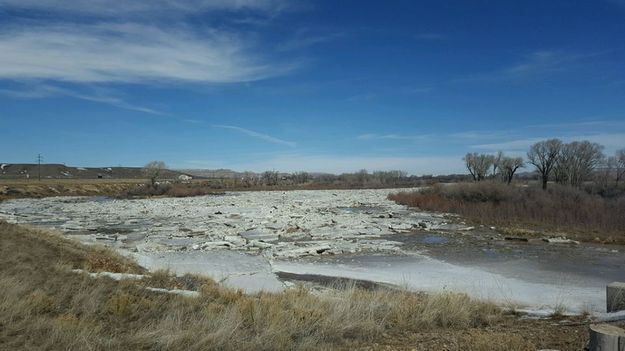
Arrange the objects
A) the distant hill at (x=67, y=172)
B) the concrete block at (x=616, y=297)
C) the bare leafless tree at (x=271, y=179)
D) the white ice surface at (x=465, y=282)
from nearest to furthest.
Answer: the concrete block at (x=616, y=297)
the white ice surface at (x=465, y=282)
the bare leafless tree at (x=271, y=179)
the distant hill at (x=67, y=172)

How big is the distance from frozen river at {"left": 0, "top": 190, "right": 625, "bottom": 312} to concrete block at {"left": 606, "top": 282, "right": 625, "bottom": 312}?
140 cm

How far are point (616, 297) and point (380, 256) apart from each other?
10.1 m

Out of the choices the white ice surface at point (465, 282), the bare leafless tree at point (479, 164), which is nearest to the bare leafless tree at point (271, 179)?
the bare leafless tree at point (479, 164)

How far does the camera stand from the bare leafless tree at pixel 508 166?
85.3 metres

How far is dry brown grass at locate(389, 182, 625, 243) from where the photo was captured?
91.3 feet

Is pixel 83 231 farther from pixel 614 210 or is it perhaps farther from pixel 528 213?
pixel 614 210

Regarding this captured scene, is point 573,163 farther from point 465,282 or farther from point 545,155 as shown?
point 465,282

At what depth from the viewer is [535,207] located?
35312mm

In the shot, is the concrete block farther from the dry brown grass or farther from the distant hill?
the distant hill

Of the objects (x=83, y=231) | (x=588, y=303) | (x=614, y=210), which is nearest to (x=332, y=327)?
(x=588, y=303)

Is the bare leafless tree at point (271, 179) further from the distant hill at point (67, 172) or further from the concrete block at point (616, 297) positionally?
the concrete block at point (616, 297)

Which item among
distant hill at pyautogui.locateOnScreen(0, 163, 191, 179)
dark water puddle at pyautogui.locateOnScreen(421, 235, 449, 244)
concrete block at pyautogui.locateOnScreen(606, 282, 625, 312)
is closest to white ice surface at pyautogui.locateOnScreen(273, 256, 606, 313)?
concrete block at pyautogui.locateOnScreen(606, 282, 625, 312)

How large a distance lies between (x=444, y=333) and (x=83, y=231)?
23.9 meters

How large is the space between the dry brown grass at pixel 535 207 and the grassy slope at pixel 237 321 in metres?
19.7
